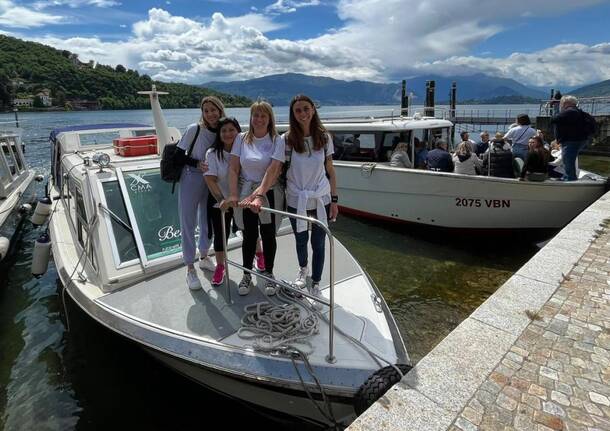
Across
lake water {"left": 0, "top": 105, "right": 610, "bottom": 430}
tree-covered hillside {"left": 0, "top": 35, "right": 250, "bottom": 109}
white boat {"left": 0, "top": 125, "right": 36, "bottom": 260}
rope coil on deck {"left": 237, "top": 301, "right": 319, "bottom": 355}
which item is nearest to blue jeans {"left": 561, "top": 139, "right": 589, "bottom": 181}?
lake water {"left": 0, "top": 105, "right": 610, "bottom": 430}

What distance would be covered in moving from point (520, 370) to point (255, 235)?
235 cm

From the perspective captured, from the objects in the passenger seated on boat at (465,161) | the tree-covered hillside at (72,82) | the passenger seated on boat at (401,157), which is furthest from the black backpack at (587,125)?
the tree-covered hillside at (72,82)

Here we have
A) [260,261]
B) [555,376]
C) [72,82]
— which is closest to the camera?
[555,376]

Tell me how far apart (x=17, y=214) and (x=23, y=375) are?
5.49 m

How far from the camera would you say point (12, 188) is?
9438 mm

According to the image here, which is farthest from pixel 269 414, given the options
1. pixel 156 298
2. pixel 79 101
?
pixel 79 101

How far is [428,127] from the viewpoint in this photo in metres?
9.95

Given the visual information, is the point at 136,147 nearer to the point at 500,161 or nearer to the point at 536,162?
the point at 500,161

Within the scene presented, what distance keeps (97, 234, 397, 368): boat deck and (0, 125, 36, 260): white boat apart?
401cm

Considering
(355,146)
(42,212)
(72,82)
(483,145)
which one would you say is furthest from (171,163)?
(72,82)

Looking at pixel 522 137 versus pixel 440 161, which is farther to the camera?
pixel 522 137

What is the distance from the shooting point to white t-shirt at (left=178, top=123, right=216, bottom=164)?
365cm

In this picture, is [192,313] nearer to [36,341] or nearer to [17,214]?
[36,341]

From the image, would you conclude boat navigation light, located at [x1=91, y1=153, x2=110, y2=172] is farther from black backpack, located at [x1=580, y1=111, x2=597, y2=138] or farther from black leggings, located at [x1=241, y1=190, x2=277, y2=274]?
black backpack, located at [x1=580, y1=111, x2=597, y2=138]
